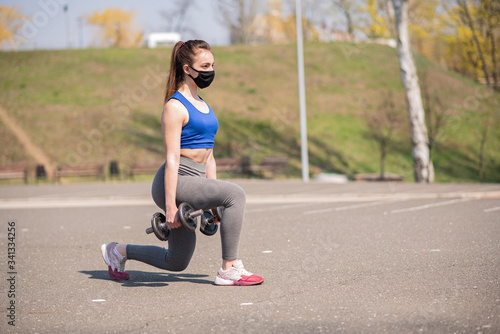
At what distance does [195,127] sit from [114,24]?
71452mm

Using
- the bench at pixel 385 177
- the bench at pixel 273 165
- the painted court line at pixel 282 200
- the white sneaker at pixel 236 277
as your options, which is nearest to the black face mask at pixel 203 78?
the white sneaker at pixel 236 277

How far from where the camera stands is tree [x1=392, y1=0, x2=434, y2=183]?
20.4 m

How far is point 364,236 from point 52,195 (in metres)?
11.8

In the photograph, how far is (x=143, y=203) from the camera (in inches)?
592

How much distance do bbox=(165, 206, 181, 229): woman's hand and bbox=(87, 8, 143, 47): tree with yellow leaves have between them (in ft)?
230

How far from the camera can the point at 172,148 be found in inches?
187

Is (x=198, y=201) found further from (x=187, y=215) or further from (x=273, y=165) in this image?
(x=273, y=165)

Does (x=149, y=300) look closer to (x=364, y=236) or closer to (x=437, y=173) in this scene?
(x=364, y=236)

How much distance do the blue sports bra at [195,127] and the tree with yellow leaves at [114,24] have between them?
6971 centimetres

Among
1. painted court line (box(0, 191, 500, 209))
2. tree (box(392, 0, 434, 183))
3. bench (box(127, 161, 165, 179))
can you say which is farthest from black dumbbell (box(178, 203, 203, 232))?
bench (box(127, 161, 165, 179))

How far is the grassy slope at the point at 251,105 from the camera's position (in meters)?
31.0

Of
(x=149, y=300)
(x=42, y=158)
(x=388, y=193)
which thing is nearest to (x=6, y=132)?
(x=42, y=158)

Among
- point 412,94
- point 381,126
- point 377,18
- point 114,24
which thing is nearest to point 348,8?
point 377,18

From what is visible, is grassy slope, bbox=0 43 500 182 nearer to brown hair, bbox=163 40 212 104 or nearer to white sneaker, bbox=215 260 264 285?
white sneaker, bbox=215 260 264 285
